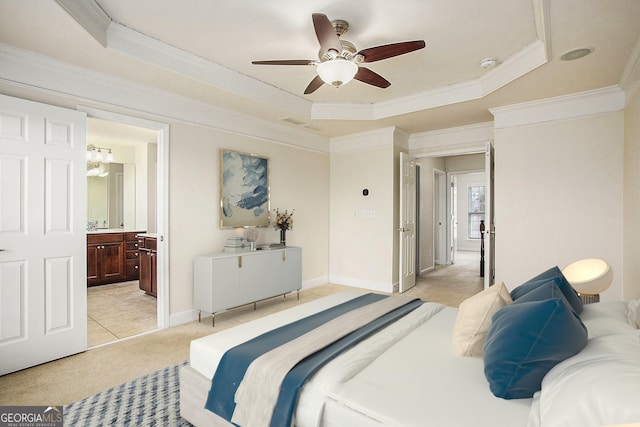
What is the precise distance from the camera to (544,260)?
3932 millimetres

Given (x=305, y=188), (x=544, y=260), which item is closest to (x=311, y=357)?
(x=544, y=260)

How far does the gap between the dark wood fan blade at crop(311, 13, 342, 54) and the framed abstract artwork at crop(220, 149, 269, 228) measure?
2203 millimetres

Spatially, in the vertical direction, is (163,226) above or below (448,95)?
below

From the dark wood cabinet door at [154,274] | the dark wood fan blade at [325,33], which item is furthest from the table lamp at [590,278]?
the dark wood cabinet door at [154,274]

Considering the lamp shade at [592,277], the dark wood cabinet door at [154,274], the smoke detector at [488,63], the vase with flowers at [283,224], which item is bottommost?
the dark wood cabinet door at [154,274]

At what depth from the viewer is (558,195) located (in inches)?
151

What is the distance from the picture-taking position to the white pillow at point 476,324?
165 cm

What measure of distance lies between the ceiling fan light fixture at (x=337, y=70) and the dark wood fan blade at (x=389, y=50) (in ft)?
0.42

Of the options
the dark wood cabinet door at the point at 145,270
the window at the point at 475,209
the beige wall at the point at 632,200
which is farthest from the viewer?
the window at the point at 475,209

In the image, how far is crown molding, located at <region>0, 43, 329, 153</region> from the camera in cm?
264

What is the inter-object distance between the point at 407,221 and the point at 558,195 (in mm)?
2006

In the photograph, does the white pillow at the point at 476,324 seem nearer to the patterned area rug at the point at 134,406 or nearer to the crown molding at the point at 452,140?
the patterned area rug at the point at 134,406

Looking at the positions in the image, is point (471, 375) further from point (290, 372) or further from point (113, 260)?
point (113, 260)

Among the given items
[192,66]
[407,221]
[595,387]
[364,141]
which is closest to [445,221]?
[407,221]
